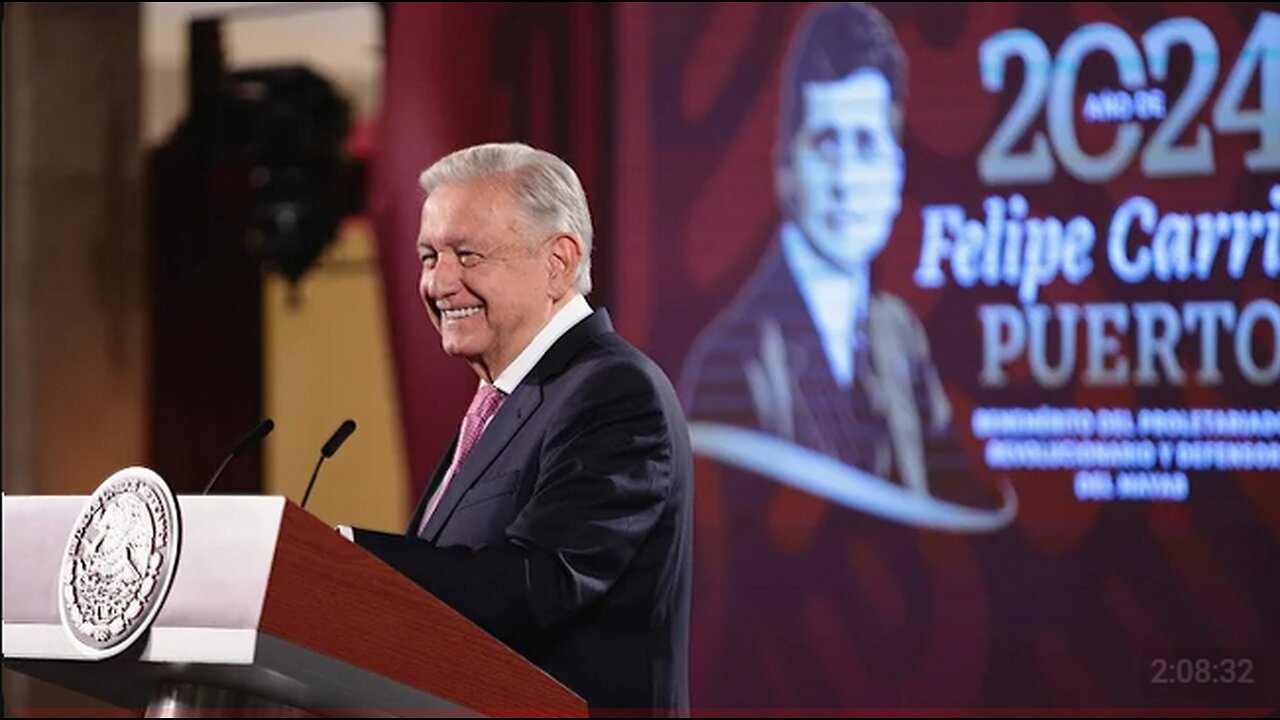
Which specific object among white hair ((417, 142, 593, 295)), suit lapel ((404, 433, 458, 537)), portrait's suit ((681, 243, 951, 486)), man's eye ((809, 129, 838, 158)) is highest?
white hair ((417, 142, 593, 295))

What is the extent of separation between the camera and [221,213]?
618 centimetres

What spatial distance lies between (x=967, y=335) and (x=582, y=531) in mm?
2648

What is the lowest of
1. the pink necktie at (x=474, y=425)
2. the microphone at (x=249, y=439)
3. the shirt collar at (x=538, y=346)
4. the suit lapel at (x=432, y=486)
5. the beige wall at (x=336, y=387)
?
the beige wall at (x=336, y=387)

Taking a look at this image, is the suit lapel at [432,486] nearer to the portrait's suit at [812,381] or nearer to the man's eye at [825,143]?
the portrait's suit at [812,381]

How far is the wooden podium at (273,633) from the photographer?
1.43 meters

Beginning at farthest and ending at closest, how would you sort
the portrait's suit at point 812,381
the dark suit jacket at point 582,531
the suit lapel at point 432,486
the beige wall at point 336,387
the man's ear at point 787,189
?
the beige wall at point 336,387, the man's ear at point 787,189, the portrait's suit at point 812,381, the suit lapel at point 432,486, the dark suit jacket at point 582,531

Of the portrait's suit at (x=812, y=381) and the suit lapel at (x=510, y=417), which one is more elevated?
the suit lapel at (x=510, y=417)

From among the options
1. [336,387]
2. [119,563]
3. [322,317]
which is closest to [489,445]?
[119,563]

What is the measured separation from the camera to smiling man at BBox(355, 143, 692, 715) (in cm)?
182

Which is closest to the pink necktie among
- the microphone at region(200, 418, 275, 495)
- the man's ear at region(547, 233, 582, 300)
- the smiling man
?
the smiling man

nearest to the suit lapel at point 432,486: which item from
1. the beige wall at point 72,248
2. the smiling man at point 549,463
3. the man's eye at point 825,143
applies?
the smiling man at point 549,463

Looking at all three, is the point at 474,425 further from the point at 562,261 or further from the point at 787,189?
the point at 787,189

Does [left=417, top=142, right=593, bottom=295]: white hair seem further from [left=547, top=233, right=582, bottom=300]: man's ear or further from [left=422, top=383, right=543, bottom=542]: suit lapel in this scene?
[left=422, top=383, right=543, bottom=542]: suit lapel

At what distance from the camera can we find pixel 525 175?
6.69 ft
